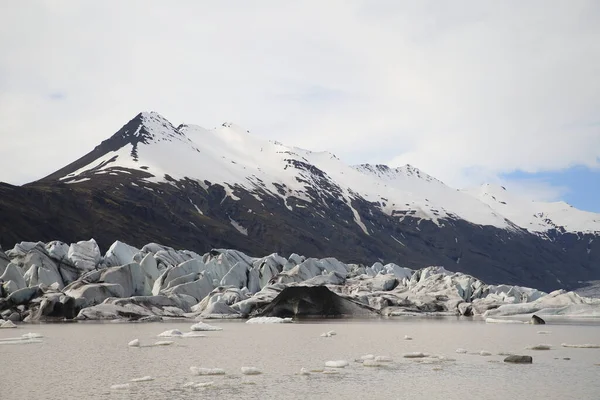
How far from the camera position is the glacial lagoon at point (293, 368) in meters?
16.7

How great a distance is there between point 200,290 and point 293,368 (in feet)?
142

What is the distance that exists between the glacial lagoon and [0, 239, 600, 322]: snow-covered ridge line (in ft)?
60.6

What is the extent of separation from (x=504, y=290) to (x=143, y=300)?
174ft

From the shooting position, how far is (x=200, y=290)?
6350 cm

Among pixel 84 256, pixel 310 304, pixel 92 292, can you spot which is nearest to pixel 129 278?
pixel 92 292

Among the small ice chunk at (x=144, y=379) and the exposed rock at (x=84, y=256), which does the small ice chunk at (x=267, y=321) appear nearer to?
the exposed rock at (x=84, y=256)

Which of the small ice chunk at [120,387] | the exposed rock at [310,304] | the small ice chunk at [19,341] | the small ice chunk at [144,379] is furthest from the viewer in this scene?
the exposed rock at [310,304]

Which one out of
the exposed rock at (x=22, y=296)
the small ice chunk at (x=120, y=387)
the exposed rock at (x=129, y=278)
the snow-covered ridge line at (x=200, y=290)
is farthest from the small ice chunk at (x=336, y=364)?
the exposed rock at (x=129, y=278)

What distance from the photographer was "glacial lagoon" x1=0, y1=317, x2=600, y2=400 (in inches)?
656

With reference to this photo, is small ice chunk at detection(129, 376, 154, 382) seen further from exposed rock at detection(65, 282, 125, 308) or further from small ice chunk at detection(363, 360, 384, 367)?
exposed rock at detection(65, 282, 125, 308)

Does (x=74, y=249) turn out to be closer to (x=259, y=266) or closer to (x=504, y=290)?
(x=259, y=266)

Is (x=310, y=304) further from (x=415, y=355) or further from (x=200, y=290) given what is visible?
(x=415, y=355)

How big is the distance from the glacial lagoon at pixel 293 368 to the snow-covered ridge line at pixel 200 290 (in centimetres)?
1848

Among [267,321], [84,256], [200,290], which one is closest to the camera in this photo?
[267,321]
